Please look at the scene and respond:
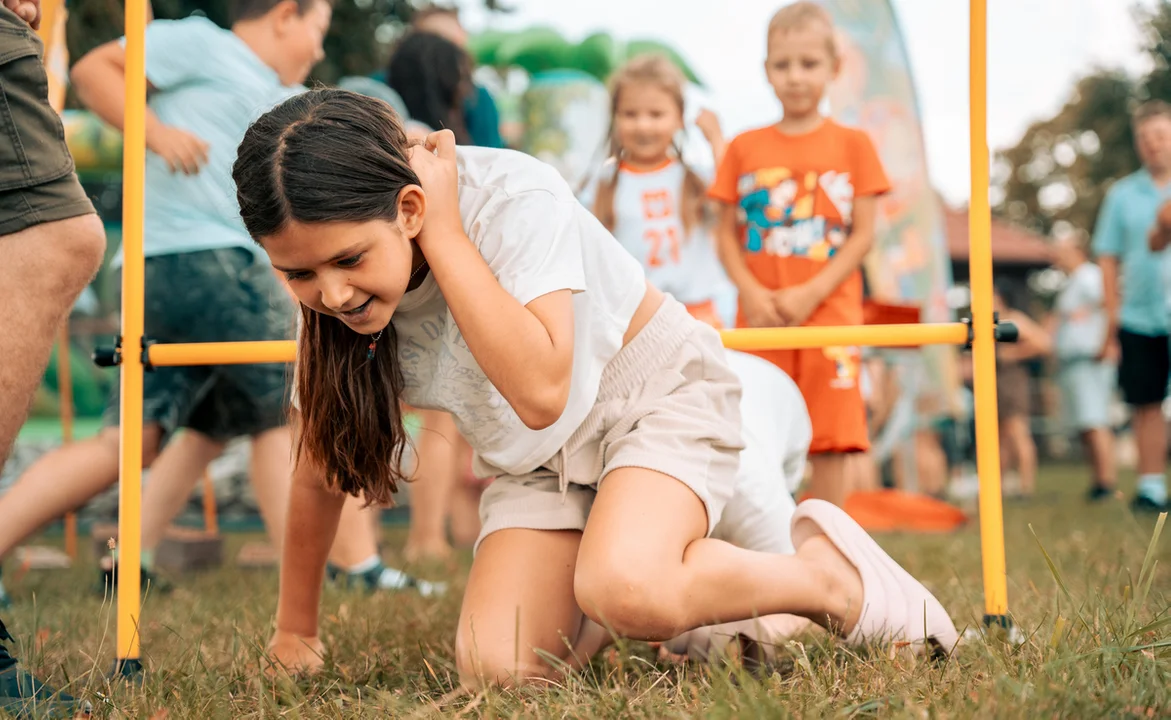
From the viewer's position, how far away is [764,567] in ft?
6.21

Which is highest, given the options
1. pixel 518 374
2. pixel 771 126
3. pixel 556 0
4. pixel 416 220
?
pixel 556 0

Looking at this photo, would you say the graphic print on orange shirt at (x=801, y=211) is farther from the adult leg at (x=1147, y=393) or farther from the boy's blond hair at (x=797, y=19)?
the adult leg at (x=1147, y=393)

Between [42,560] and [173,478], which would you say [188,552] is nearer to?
[42,560]

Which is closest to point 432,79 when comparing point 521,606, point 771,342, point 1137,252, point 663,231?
point 663,231

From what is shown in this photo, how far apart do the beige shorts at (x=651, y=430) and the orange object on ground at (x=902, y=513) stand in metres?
3.38

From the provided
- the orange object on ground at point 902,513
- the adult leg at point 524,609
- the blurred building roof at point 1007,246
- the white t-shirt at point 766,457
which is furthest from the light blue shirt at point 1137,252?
the blurred building roof at point 1007,246

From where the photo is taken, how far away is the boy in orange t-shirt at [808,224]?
3096 millimetres

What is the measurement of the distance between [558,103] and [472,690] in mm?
4981

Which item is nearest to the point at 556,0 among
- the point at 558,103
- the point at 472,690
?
the point at 558,103

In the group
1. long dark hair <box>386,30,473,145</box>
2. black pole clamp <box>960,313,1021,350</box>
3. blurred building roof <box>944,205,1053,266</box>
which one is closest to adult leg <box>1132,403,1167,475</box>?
long dark hair <box>386,30,473,145</box>

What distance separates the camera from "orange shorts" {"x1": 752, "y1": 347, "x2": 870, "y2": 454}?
3.05m

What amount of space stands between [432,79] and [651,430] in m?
2.27

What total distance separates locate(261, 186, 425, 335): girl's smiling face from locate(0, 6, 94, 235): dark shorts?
408 mm

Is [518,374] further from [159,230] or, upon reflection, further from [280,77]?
[280,77]
